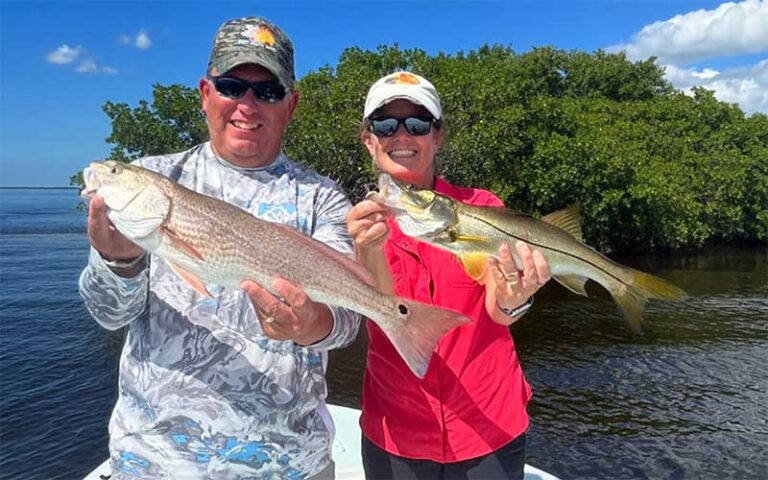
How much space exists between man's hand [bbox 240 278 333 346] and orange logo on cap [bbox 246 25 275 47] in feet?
3.71

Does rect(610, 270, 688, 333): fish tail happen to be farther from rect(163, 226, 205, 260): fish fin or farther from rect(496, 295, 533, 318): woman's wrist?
rect(163, 226, 205, 260): fish fin

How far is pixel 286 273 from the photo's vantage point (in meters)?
2.57

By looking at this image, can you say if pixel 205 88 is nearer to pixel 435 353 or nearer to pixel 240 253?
pixel 240 253

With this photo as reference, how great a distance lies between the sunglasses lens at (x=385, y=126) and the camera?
3.14 metres

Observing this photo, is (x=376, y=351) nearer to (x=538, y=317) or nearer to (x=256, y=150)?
(x=256, y=150)

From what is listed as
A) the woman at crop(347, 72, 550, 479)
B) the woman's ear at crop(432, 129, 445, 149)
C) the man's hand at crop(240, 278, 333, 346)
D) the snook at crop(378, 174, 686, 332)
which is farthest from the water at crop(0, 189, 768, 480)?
the man's hand at crop(240, 278, 333, 346)

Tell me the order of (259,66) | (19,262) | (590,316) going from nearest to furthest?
(259,66) < (590,316) < (19,262)

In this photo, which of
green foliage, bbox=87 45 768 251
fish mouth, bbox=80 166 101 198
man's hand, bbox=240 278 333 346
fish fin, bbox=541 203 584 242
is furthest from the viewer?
green foliage, bbox=87 45 768 251

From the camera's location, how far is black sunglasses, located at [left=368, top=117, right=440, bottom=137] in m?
3.14

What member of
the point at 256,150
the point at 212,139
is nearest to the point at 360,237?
the point at 256,150

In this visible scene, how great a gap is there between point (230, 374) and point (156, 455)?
454 mm

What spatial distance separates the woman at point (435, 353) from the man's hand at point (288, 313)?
0.43 meters

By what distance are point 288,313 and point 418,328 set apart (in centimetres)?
61

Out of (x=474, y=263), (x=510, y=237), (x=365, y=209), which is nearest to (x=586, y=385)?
(x=510, y=237)
